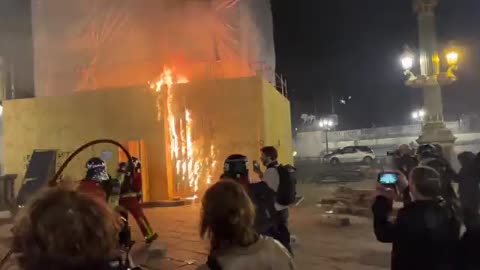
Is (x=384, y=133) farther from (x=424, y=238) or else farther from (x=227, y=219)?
(x=227, y=219)

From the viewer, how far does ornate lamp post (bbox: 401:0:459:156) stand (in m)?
13.9

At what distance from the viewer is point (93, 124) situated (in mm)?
14594

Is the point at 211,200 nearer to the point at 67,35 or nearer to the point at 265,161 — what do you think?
the point at 265,161

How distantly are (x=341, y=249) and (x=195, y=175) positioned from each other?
709 cm

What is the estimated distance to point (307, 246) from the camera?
794 centimetres

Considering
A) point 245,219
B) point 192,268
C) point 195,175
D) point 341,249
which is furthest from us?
point 195,175

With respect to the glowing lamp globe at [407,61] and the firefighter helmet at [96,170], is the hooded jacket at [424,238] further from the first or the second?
the glowing lamp globe at [407,61]

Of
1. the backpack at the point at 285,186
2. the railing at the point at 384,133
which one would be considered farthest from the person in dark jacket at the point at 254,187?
the railing at the point at 384,133

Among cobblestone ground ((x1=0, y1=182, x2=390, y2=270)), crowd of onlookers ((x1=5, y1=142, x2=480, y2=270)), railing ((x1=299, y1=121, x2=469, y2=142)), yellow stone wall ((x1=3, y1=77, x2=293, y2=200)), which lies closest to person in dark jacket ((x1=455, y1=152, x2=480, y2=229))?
cobblestone ground ((x1=0, y1=182, x2=390, y2=270))

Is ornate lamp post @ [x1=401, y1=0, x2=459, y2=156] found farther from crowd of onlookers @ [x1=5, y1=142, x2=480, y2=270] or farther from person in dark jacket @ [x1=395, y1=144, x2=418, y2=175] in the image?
crowd of onlookers @ [x1=5, y1=142, x2=480, y2=270]

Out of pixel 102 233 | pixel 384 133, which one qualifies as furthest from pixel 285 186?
pixel 384 133

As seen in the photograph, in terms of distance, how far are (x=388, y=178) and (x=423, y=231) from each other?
47cm

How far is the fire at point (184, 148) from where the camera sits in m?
13.9

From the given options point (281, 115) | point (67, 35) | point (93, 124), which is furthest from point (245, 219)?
point (67, 35)
